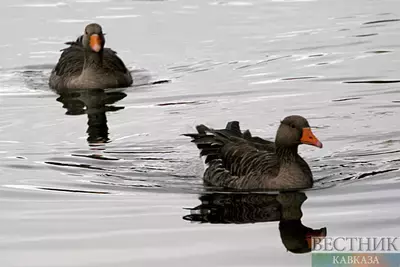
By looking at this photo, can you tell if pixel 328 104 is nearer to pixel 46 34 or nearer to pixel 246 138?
pixel 246 138

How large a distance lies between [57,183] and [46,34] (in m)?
12.7

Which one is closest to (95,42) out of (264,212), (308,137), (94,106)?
(94,106)

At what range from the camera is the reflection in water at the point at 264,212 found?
514 inches

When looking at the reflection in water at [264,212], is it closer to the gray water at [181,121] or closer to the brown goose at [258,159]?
the gray water at [181,121]

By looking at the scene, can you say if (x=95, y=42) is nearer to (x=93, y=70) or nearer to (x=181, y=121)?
(x=93, y=70)

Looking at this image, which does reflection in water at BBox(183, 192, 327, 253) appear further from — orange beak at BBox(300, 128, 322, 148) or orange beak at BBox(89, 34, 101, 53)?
orange beak at BBox(89, 34, 101, 53)

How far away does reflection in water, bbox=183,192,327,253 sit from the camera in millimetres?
13047

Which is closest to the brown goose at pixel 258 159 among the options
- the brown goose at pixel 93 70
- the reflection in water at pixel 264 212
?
the reflection in water at pixel 264 212

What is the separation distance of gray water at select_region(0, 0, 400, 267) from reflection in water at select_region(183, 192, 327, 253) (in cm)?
8

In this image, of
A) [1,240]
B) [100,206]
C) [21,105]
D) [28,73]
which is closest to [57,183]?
[100,206]

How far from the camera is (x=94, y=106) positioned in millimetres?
22078

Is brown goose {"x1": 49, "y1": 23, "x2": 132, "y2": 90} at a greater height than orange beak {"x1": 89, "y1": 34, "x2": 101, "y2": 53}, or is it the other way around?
orange beak {"x1": 89, "y1": 34, "x2": 101, "y2": 53}

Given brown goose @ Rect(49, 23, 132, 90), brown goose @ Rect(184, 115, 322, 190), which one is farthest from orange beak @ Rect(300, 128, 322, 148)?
brown goose @ Rect(49, 23, 132, 90)

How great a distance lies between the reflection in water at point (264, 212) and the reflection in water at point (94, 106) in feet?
12.4
